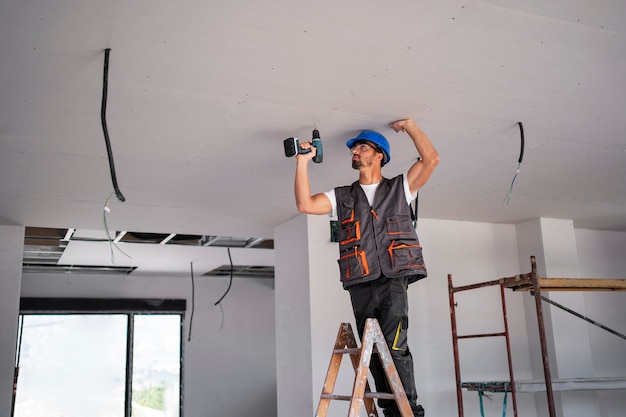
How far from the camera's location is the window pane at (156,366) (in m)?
9.09

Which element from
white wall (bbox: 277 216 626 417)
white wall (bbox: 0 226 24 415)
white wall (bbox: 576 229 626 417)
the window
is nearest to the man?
white wall (bbox: 277 216 626 417)

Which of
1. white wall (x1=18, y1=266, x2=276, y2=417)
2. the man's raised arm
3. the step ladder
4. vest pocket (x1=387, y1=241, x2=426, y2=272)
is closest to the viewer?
the step ladder

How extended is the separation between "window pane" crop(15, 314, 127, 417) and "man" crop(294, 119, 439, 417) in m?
6.70

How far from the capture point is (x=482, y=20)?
2512mm

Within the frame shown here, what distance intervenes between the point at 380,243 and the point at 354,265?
0.56 feet

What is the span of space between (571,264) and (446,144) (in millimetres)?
2822

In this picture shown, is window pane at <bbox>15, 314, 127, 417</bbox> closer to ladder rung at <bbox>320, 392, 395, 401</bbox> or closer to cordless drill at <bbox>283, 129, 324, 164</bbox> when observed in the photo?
cordless drill at <bbox>283, 129, 324, 164</bbox>

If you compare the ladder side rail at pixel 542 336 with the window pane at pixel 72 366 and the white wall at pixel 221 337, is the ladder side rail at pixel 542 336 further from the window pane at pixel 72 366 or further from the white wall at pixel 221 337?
the window pane at pixel 72 366

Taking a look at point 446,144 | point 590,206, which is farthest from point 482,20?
point 590,206

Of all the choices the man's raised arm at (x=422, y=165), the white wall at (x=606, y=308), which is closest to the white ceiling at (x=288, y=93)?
the man's raised arm at (x=422, y=165)

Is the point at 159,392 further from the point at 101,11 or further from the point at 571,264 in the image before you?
the point at 101,11

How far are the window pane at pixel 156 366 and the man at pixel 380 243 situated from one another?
22.0ft

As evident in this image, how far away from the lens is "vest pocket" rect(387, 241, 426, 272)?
300 cm

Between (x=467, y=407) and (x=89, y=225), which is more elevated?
(x=89, y=225)
